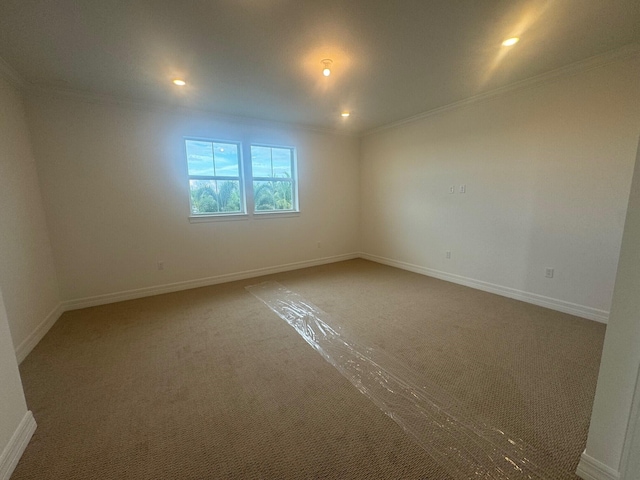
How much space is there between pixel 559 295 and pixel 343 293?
239 cm

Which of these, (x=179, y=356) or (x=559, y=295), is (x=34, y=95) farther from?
(x=559, y=295)

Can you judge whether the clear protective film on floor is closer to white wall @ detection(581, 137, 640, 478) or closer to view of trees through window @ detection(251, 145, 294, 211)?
white wall @ detection(581, 137, 640, 478)

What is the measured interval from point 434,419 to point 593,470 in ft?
2.11

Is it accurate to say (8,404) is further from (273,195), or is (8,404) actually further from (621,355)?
(273,195)

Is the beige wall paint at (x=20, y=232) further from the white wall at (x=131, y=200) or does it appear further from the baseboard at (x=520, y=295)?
the baseboard at (x=520, y=295)

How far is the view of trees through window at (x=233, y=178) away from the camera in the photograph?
3758mm

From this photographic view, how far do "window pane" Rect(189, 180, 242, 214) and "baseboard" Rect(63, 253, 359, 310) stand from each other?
1017 millimetres

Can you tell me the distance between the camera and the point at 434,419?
58.9 inches

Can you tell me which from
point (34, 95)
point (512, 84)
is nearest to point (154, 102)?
point (34, 95)

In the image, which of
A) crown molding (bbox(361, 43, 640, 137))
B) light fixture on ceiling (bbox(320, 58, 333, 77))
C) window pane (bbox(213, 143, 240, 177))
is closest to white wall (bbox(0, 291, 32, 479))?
light fixture on ceiling (bbox(320, 58, 333, 77))

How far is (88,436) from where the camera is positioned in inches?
56.1

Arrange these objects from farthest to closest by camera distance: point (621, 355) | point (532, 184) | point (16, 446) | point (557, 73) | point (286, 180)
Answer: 1. point (286, 180)
2. point (532, 184)
3. point (557, 73)
4. point (16, 446)
5. point (621, 355)

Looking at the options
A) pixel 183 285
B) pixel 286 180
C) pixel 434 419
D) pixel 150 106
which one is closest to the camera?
pixel 434 419

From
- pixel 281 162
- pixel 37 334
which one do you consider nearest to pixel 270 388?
pixel 37 334
